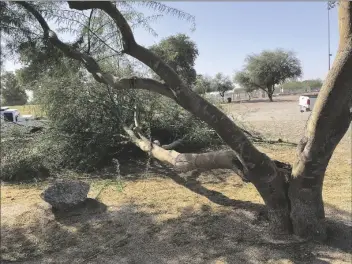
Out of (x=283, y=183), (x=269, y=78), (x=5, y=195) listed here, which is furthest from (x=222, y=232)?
(x=269, y=78)

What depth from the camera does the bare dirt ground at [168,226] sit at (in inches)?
157

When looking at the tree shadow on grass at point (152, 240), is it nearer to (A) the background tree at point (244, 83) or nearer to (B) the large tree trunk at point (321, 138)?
(B) the large tree trunk at point (321, 138)

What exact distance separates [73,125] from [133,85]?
4874mm

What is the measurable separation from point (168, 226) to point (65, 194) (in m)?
1.82

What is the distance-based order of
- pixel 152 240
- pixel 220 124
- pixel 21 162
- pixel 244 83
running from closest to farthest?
pixel 220 124, pixel 152 240, pixel 21 162, pixel 244 83

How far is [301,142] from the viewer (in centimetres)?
396

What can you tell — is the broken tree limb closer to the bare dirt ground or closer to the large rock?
the bare dirt ground

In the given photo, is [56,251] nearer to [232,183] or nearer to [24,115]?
[232,183]

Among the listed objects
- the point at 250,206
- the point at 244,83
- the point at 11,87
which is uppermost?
the point at 244,83

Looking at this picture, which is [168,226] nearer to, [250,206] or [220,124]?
[250,206]

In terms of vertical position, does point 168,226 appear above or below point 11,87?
below

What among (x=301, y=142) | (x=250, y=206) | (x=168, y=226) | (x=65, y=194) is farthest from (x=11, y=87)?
(x=301, y=142)

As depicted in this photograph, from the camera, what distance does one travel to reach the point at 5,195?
6848 mm

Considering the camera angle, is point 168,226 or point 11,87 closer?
point 168,226
